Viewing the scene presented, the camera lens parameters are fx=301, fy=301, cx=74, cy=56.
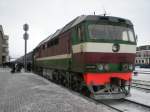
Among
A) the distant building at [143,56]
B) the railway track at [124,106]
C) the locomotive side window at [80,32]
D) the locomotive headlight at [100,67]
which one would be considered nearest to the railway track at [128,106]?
the railway track at [124,106]

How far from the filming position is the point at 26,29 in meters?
45.5

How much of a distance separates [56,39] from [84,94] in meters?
5.43

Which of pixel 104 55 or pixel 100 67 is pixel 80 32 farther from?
pixel 100 67

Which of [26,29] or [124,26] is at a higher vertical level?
[26,29]

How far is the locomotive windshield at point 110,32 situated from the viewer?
40.1 ft

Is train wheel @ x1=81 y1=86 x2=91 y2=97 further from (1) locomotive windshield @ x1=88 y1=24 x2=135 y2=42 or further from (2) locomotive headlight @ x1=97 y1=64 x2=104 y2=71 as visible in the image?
(1) locomotive windshield @ x1=88 y1=24 x2=135 y2=42

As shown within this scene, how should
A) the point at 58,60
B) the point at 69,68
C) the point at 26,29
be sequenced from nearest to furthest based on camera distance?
the point at 69,68 < the point at 58,60 < the point at 26,29

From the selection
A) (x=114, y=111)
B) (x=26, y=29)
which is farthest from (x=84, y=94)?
(x=26, y=29)

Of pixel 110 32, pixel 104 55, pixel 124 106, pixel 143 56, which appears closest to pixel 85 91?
pixel 104 55

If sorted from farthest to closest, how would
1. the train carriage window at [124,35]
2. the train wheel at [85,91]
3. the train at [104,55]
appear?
the train wheel at [85,91], the train carriage window at [124,35], the train at [104,55]

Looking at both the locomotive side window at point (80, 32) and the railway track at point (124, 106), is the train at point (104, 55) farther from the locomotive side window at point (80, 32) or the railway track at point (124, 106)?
the railway track at point (124, 106)

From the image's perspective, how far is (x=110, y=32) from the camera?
12461 millimetres

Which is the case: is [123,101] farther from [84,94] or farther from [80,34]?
[80,34]

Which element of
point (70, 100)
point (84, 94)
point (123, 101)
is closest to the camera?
point (70, 100)
